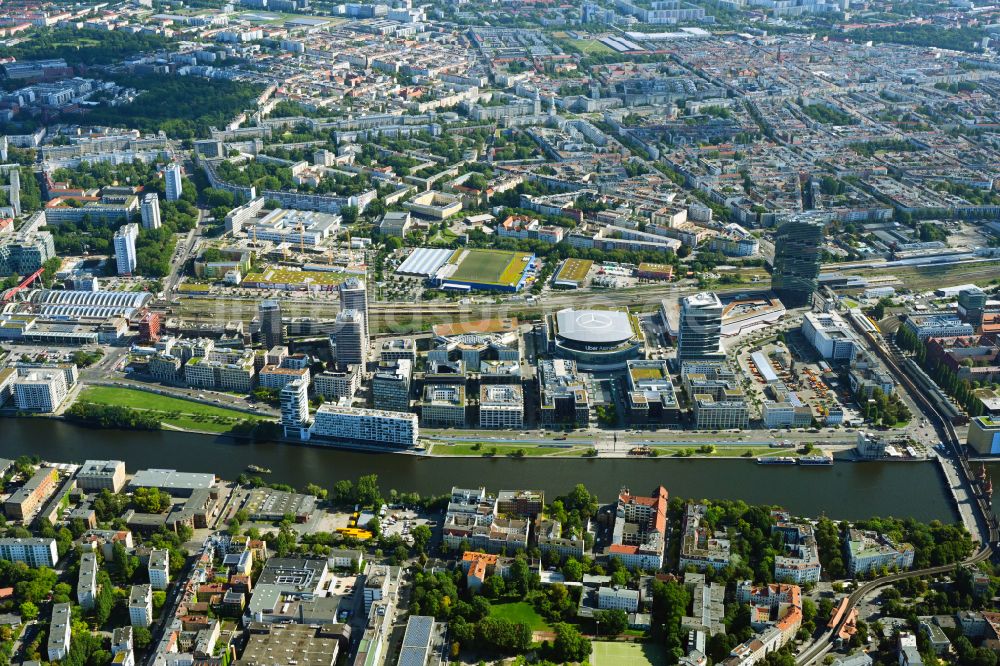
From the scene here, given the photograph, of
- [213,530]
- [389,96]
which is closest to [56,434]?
[213,530]

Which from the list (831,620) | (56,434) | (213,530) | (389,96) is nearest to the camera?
(831,620)

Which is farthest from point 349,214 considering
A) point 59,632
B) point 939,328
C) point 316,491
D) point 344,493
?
point 59,632

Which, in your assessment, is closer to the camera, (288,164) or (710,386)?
(710,386)

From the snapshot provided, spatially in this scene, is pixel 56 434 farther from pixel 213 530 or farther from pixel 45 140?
pixel 45 140

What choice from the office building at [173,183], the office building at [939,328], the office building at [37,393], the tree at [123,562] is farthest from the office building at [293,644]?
the office building at [173,183]

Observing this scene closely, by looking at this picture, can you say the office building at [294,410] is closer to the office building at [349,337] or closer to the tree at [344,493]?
the office building at [349,337]

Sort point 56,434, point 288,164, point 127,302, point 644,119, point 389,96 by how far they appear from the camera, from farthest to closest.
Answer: point 389,96
point 644,119
point 288,164
point 127,302
point 56,434

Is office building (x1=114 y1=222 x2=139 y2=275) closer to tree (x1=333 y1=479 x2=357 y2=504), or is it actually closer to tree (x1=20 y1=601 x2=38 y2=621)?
tree (x1=333 y1=479 x2=357 y2=504)

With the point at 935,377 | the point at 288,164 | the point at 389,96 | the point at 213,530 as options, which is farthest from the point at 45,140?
the point at 935,377
